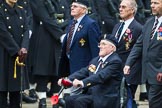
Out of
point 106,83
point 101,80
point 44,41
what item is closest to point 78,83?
point 101,80

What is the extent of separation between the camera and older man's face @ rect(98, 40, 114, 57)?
10031mm

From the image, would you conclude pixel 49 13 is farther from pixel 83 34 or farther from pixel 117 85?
pixel 117 85

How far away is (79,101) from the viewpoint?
9.85 m

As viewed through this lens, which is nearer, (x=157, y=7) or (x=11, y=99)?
(x=157, y=7)

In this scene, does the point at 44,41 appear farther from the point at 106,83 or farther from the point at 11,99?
the point at 106,83

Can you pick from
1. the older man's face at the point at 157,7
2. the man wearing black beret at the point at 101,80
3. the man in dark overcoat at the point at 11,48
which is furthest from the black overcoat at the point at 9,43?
the older man's face at the point at 157,7

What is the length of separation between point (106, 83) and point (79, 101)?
44 cm

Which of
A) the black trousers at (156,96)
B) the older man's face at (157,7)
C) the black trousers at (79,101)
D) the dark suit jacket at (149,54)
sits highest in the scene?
the older man's face at (157,7)

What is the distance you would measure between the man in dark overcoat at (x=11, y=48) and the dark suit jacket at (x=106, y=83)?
4.44ft

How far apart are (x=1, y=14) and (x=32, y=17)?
1.26 metres

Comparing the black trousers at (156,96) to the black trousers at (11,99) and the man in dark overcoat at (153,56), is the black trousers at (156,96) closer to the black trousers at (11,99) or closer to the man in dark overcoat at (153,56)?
the man in dark overcoat at (153,56)

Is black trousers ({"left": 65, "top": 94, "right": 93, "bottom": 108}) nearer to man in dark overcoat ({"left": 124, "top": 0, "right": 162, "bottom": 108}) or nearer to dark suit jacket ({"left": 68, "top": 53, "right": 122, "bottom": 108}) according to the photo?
dark suit jacket ({"left": 68, "top": 53, "right": 122, "bottom": 108})

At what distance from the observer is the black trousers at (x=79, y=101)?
985 cm

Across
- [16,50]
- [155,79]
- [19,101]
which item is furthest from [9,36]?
[155,79]
